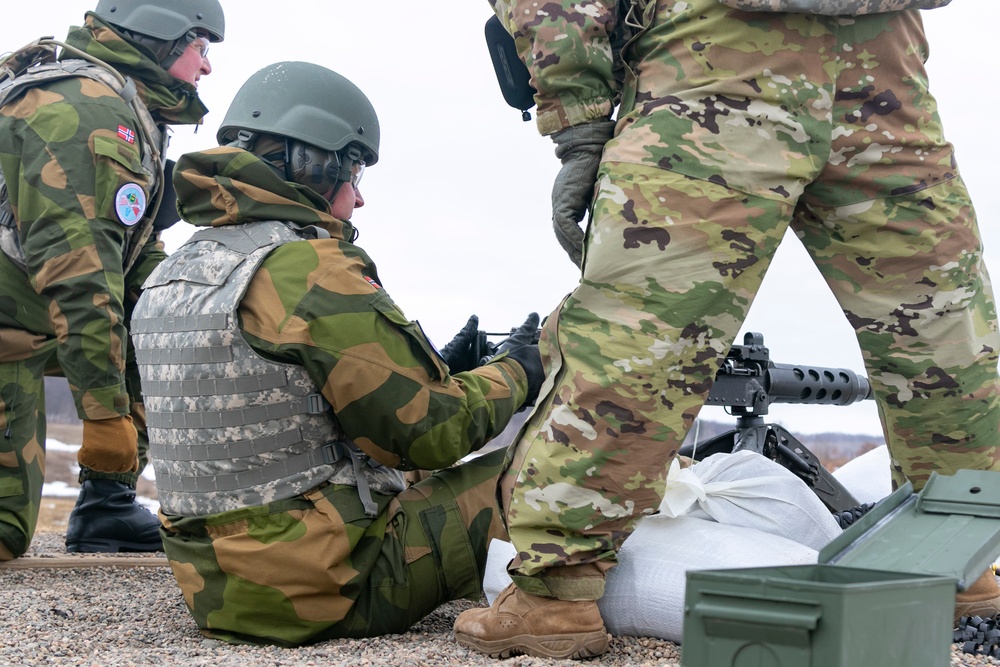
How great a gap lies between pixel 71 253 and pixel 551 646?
8.53 feet

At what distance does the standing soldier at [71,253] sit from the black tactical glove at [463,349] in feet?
4.95

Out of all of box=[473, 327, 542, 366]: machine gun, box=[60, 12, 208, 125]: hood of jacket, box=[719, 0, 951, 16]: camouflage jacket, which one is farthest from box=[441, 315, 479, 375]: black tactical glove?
box=[60, 12, 208, 125]: hood of jacket

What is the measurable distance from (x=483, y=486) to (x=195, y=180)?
118cm

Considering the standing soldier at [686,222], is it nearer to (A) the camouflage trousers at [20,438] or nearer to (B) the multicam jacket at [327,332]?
(B) the multicam jacket at [327,332]

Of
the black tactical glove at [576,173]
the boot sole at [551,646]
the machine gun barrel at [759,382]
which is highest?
the black tactical glove at [576,173]

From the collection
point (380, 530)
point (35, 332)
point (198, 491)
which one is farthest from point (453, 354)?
point (35, 332)

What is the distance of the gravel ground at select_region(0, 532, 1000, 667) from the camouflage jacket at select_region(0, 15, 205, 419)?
31.4 inches

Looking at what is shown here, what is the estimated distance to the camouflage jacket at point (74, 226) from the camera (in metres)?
3.99

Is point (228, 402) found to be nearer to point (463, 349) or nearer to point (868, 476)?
point (463, 349)

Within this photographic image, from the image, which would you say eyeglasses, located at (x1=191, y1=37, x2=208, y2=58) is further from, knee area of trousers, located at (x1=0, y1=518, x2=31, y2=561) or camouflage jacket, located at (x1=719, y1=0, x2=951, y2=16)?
camouflage jacket, located at (x1=719, y1=0, x2=951, y2=16)

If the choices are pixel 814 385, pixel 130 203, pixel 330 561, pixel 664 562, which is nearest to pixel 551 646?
pixel 664 562

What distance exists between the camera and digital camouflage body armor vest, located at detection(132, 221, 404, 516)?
104 inches

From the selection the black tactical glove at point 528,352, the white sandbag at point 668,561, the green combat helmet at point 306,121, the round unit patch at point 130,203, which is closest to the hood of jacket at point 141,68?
the round unit patch at point 130,203

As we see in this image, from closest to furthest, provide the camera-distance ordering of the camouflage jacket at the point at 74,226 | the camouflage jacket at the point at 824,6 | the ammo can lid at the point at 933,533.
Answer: the ammo can lid at the point at 933,533 → the camouflage jacket at the point at 824,6 → the camouflage jacket at the point at 74,226
